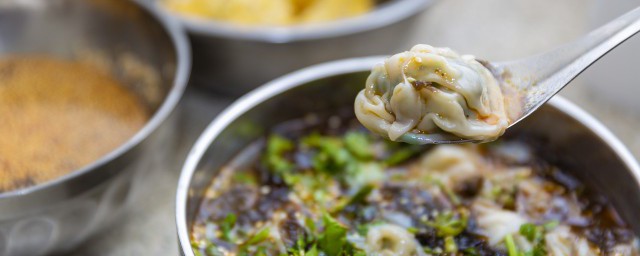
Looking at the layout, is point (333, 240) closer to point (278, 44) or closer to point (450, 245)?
point (450, 245)

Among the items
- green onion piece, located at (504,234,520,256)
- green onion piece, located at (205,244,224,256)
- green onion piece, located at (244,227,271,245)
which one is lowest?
green onion piece, located at (504,234,520,256)

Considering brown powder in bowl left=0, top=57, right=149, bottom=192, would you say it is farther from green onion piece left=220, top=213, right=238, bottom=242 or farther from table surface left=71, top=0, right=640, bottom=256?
green onion piece left=220, top=213, right=238, bottom=242

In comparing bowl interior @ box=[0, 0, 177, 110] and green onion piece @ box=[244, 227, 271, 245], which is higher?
bowl interior @ box=[0, 0, 177, 110]

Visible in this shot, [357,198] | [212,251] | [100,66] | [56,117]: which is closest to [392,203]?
[357,198]

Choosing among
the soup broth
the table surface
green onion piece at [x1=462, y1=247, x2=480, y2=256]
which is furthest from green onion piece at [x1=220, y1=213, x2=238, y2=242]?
green onion piece at [x1=462, y1=247, x2=480, y2=256]

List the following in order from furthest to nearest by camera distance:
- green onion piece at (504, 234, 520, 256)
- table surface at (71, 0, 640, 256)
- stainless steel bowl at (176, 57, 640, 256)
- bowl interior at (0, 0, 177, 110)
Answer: bowl interior at (0, 0, 177, 110), table surface at (71, 0, 640, 256), stainless steel bowl at (176, 57, 640, 256), green onion piece at (504, 234, 520, 256)

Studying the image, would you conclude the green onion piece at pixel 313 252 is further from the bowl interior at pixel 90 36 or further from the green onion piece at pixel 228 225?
the bowl interior at pixel 90 36

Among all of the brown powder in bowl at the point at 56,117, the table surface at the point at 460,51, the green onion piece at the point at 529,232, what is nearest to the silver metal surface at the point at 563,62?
the green onion piece at the point at 529,232

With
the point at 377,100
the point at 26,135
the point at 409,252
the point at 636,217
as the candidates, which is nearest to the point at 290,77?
the point at 377,100
